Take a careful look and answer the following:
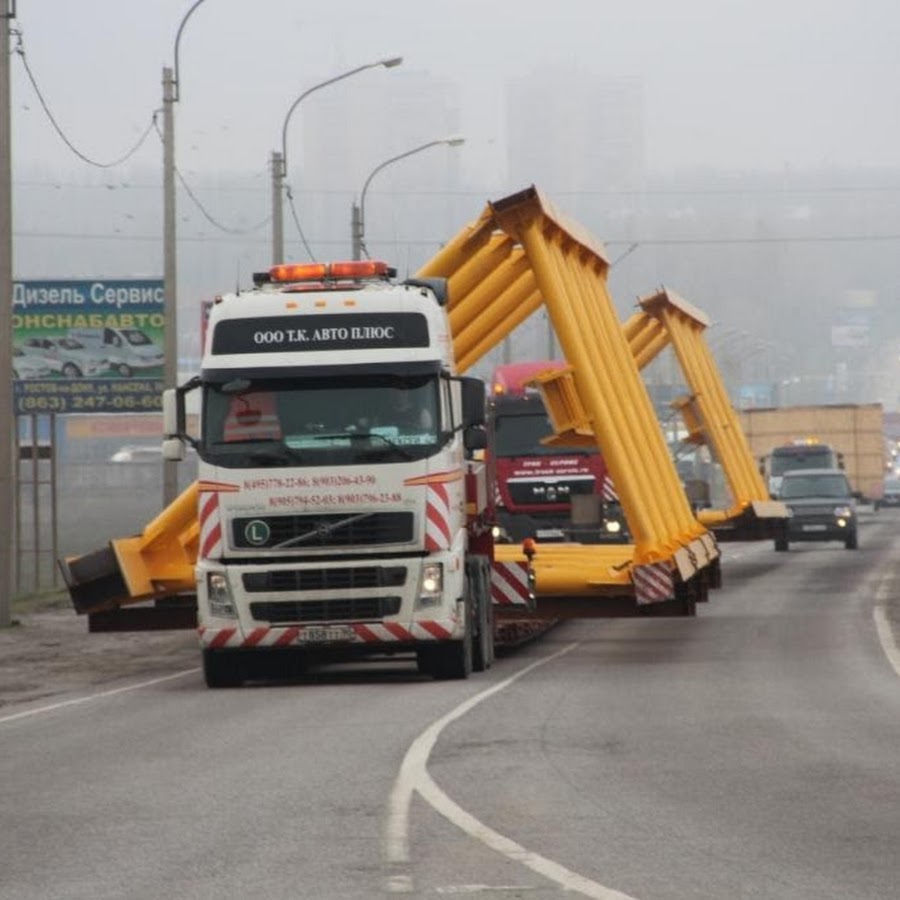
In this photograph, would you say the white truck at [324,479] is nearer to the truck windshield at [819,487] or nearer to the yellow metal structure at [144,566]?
the yellow metal structure at [144,566]

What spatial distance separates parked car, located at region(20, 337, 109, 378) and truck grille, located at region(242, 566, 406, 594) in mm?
23402

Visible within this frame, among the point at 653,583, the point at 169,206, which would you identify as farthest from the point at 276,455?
the point at 169,206

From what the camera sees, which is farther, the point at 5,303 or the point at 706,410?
the point at 706,410

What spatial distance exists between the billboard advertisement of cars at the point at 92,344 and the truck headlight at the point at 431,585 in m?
23.1

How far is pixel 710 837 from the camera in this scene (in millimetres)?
10359

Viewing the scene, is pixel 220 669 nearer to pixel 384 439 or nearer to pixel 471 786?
pixel 384 439

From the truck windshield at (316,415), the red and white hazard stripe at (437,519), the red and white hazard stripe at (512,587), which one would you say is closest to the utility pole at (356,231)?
the red and white hazard stripe at (512,587)

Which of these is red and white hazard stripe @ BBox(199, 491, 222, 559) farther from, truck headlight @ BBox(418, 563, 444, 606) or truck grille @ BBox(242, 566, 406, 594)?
truck headlight @ BBox(418, 563, 444, 606)

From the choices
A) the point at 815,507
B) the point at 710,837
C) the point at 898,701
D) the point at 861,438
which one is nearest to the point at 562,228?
the point at 898,701

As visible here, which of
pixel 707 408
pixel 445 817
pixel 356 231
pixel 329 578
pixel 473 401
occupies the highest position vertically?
pixel 356 231

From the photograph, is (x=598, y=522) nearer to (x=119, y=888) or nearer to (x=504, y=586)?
(x=504, y=586)

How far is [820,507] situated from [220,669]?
38720 mm

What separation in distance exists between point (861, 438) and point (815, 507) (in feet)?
63.8

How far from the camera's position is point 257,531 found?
20.4 metres
